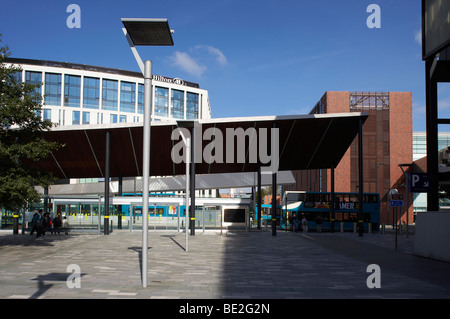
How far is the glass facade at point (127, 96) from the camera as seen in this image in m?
68.1

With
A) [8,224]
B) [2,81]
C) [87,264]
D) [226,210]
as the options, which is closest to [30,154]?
[2,81]

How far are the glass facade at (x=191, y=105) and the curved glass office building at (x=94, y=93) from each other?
3.95 ft

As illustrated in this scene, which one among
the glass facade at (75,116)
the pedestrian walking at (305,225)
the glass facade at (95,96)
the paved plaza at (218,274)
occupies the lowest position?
the pedestrian walking at (305,225)

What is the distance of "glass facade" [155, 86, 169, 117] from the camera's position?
71.6 metres

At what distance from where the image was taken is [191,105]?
252 ft

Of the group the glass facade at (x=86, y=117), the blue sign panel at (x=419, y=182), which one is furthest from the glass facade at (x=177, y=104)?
the blue sign panel at (x=419, y=182)

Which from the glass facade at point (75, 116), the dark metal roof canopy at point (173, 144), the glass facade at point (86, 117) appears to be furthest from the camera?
the glass facade at point (86, 117)

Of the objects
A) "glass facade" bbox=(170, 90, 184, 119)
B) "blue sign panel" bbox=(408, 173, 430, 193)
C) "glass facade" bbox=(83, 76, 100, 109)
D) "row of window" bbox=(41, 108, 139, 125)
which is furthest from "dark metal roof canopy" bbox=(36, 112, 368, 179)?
"glass facade" bbox=(170, 90, 184, 119)

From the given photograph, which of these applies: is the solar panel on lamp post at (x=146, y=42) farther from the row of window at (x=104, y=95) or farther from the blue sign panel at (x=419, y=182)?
the row of window at (x=104, y=95)

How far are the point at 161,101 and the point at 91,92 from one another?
11.9m

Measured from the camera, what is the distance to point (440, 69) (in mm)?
18234

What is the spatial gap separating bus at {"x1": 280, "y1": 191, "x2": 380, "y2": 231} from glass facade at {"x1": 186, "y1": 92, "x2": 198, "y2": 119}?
43680 mm

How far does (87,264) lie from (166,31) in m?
7.73
